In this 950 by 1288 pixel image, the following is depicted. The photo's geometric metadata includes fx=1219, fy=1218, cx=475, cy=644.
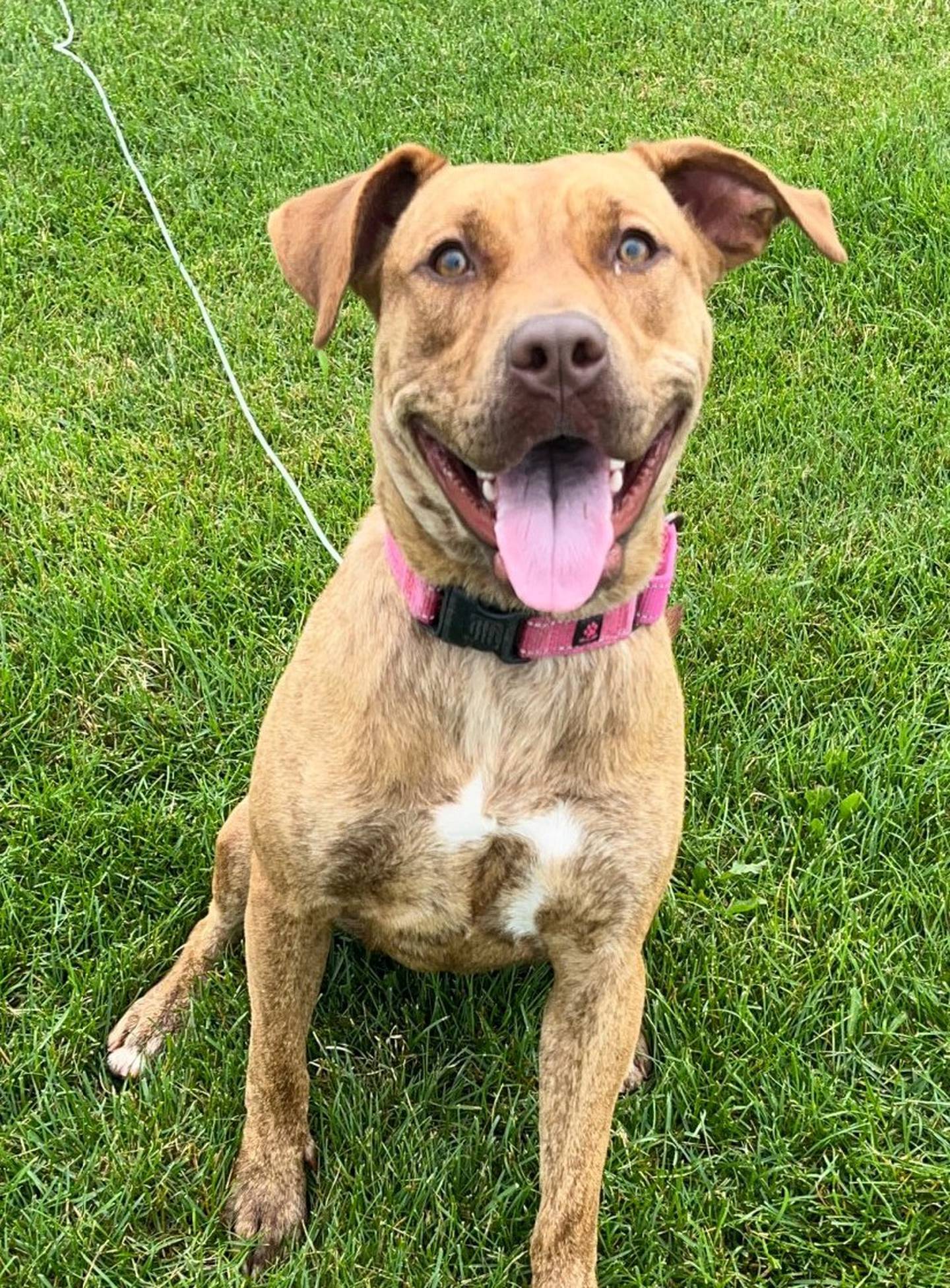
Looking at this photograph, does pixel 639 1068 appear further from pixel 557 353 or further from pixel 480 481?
pixel 557 353

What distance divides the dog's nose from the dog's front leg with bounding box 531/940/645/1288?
3.83 feet

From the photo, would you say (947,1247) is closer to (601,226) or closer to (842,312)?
(601,226)

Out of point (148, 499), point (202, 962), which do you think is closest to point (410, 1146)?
point (202, 962)

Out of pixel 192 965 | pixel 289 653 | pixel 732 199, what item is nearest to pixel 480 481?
pixel 732 199

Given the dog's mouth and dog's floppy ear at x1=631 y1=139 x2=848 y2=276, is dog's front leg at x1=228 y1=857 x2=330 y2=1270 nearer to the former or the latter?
the dog's mouth

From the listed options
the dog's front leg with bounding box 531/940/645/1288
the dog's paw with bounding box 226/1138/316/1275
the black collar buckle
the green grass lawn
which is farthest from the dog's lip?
the dog's paw with bounding box 226/1138/316/1275

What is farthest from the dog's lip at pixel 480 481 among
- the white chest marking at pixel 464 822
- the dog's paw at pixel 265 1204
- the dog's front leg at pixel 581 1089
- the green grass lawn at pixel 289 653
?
the dog's paw at pixel 265 1204

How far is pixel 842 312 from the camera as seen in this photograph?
5.05m

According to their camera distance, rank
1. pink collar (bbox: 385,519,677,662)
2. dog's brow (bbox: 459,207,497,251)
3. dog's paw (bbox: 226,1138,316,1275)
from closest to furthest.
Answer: dog's brow (bbox: 459,207,497,251) → pink collar (bbox: 385,519,677,662) → dog's paw (bbox: 226,1138,316,1275)

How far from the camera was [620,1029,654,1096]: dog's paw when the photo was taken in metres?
3.02

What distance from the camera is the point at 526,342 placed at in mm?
2004

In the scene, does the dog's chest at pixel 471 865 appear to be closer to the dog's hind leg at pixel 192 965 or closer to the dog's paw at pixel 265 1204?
the dog's hind leg at pixel 192 965

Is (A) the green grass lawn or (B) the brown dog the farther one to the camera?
(A) the green grass lawn

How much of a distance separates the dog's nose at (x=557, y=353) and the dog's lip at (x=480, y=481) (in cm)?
24
